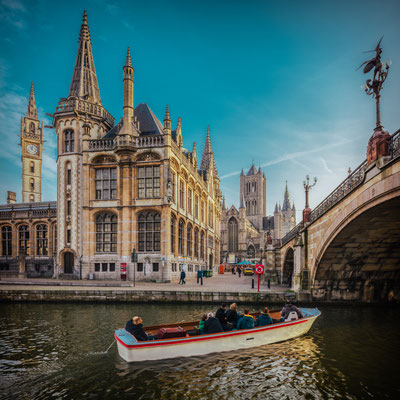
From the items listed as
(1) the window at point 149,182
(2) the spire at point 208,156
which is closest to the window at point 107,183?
(1) the window at point 149,182

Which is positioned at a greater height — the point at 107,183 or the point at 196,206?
the point at 107,183

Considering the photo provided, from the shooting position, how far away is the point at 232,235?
97.1 m

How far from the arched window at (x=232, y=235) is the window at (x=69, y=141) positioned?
68656mm

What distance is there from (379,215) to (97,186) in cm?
2473

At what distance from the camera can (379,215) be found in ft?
45.8

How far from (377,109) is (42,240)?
4000 centimetres

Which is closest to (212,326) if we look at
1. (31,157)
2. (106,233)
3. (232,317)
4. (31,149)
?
(232,317)

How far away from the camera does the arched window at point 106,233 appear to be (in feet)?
101

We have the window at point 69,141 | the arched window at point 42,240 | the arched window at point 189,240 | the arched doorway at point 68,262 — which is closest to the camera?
the arched doorway at point 68,262

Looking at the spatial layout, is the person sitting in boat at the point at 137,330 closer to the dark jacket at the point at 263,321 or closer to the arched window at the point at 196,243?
the dark jacket at the point at 263,321

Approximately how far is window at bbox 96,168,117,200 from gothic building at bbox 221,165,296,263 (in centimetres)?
4389

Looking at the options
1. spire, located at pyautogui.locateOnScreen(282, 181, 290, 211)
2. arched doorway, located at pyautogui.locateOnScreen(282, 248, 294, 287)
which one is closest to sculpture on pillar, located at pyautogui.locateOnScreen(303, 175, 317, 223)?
arched doorway, located at pyautogui.locateOnScreen(282, 248, 294, 287)

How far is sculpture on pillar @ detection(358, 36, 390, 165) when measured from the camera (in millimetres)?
11836

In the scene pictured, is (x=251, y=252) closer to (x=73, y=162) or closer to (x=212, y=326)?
(x=73, y=162)
